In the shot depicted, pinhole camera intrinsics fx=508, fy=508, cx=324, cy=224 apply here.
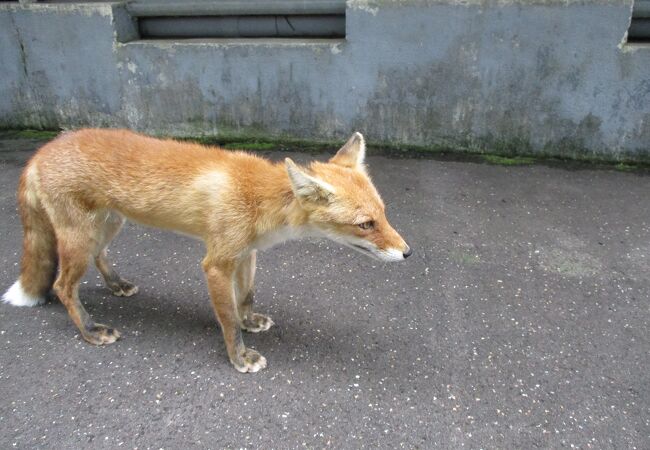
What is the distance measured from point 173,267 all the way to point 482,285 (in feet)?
8.60

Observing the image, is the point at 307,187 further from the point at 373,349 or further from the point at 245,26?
the point at 245,26

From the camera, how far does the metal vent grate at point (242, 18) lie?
6.50 meters

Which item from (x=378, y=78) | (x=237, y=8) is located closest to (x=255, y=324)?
→ (x=378, y=78)

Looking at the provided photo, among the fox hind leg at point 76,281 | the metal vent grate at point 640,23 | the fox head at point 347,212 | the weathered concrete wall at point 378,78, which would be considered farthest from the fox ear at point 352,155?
the metal vent grate at point 640,23

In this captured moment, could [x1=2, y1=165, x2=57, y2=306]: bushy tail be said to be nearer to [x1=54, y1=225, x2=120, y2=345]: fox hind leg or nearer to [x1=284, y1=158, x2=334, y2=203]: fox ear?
[x1=54, y1=225, x2=120, y2=345]: fox hind leg

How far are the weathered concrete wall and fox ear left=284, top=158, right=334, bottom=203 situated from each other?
4.02 m

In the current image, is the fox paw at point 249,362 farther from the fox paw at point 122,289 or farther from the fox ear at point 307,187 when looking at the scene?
the fox paw at point 122,289

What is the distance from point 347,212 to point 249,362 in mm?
1208

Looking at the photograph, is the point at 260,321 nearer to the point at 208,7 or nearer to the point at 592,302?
the point at 592,302

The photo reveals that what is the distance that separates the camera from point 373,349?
11.4 ft

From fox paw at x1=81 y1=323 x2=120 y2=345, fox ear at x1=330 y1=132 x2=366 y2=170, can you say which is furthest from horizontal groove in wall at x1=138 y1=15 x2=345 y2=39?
fox paw at x1=81 y1=323 x2=120 y2=345

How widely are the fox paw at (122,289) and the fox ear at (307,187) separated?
1931 mm

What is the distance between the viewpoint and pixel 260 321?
145 inches

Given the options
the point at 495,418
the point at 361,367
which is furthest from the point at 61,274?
the point at 495,418
